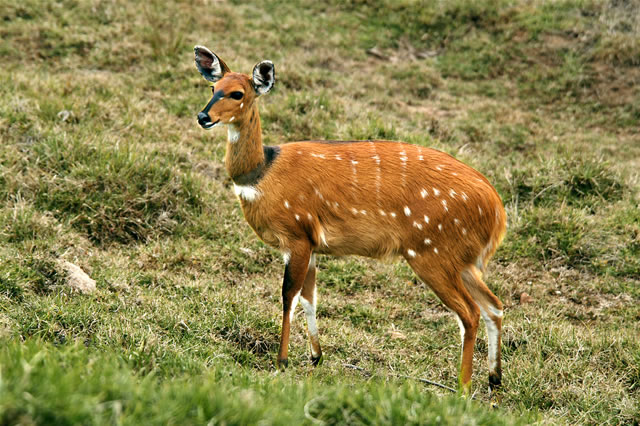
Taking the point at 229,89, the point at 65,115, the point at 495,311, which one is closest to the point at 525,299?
the point at 495,311

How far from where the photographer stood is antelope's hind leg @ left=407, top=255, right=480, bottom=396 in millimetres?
4375

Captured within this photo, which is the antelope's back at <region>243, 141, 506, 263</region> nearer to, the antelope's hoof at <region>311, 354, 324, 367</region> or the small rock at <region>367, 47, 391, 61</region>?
the antelope's hoof at <region>311, 354, 324, 367</region>

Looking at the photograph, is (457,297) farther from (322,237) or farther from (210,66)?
(210,66)

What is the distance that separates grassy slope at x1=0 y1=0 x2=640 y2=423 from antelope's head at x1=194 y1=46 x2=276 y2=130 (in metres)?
1.57

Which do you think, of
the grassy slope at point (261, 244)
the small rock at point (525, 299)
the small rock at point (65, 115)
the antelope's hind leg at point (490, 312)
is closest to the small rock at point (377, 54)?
the grassy slope at point (261, 244)

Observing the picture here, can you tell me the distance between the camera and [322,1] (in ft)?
49.6

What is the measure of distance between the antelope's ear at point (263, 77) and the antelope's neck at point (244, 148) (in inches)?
7.1

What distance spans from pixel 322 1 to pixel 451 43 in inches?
138

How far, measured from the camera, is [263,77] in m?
4.50

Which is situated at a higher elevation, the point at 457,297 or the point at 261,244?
the point at 457,297

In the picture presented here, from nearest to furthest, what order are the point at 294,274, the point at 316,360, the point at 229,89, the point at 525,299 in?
the point at 229,89
the point at 294,274
the point at 316,360
the point at 525,299

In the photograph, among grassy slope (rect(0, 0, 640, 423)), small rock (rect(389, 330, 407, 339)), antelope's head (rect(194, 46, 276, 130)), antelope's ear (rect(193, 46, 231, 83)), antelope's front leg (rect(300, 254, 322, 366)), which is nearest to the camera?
grassy slope (rect(0, 0, 640, 423))

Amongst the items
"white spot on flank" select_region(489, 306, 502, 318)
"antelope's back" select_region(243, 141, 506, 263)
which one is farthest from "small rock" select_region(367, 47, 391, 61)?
"white spot on flank" select_region(489, 306, 502, 318)

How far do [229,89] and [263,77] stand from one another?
0.29 metres
